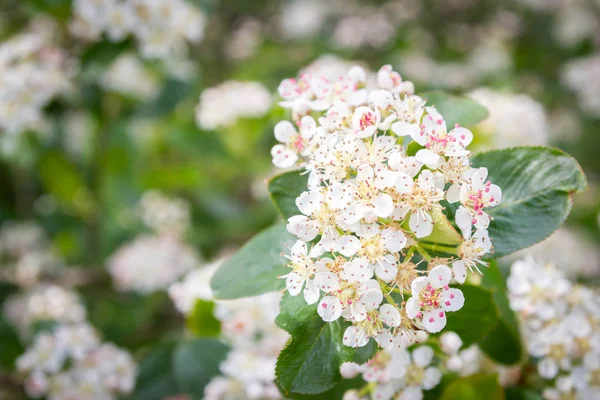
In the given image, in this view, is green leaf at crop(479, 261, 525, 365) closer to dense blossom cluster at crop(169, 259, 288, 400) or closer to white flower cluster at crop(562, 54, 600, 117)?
dense blossom cluster at crop(169, 259, 288, 400)

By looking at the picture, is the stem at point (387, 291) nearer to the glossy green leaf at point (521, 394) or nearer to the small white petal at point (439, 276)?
the small white petal at point (439, 276)

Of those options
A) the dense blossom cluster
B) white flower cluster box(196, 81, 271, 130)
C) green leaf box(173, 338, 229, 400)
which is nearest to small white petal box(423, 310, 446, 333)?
the dense blossom cluster

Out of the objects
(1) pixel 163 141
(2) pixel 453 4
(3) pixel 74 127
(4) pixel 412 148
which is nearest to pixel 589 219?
(2) pixel 453 4

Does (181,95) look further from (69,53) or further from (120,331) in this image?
(120,331)

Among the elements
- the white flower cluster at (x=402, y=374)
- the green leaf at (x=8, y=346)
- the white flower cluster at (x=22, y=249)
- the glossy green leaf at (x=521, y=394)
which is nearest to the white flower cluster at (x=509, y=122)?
the glossy green leaf at (x=521, y=394)

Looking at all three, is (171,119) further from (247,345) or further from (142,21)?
(247,345)

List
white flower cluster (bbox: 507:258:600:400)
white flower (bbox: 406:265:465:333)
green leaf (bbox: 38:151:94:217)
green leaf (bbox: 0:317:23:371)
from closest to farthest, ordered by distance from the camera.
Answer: white flower (bbox: 406:265:465:333)
white flower cluster (bbox: 507:258:600:400)
green leaf (bbox: 0:317:23:371)
green leaf (bbox: 38:151:94:217)
